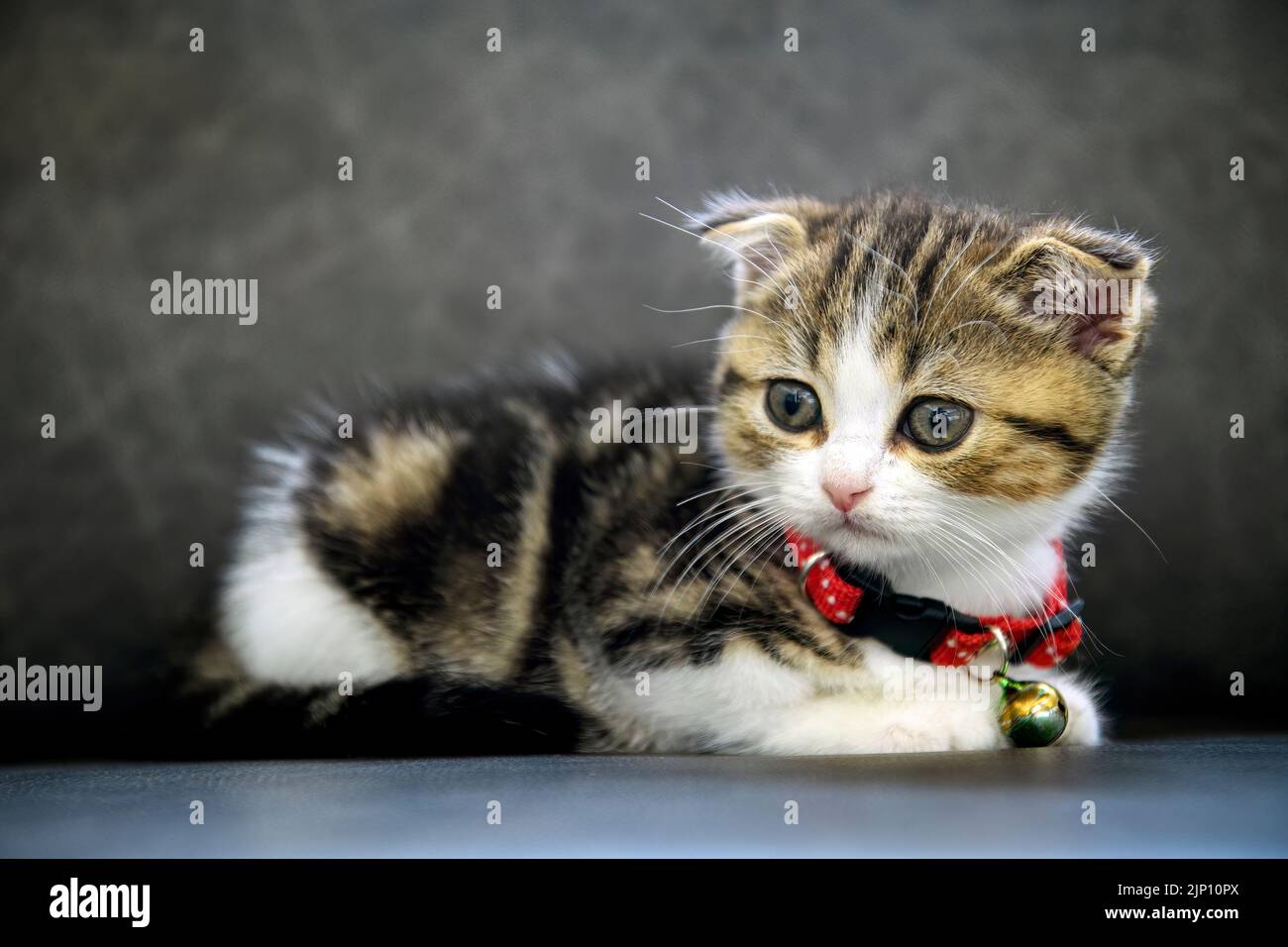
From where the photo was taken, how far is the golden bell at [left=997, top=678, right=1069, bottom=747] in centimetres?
121

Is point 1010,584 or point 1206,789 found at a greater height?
point 1010,584

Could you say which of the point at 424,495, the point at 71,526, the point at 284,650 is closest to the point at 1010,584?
the point at 424,495

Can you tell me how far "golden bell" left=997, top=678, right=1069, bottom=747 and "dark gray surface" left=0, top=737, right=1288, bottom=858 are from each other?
29mm

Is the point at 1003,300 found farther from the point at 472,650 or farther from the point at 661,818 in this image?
the point at 472,650

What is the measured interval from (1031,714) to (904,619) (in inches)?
6.0

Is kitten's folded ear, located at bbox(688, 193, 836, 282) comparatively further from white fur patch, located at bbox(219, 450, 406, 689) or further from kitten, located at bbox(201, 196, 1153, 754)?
white fur patch, located at bbox(219, 450, 406, 689)

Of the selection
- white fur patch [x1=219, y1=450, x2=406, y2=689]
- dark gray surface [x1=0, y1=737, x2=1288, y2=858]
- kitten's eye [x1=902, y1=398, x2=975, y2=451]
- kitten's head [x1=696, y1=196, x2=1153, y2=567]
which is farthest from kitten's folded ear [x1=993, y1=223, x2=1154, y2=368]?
white fur patch [x1=219, y1=450, x2=406, y2=689]

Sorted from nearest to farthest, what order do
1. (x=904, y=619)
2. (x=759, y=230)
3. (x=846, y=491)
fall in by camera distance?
1. (x=846, y=491)
2. (x=904, y=619)
3. (x=759, y=230)

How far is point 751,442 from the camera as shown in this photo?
1.28 metres

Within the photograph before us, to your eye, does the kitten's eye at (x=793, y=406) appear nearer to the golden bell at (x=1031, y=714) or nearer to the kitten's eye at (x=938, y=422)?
the kitten's eye at (x=938, y=422)

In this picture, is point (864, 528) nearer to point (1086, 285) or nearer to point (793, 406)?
point (793, 406)

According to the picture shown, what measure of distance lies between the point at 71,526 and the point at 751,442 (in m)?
1.09

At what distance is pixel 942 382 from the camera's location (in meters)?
1.17

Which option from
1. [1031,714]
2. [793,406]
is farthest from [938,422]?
[1031,714]
